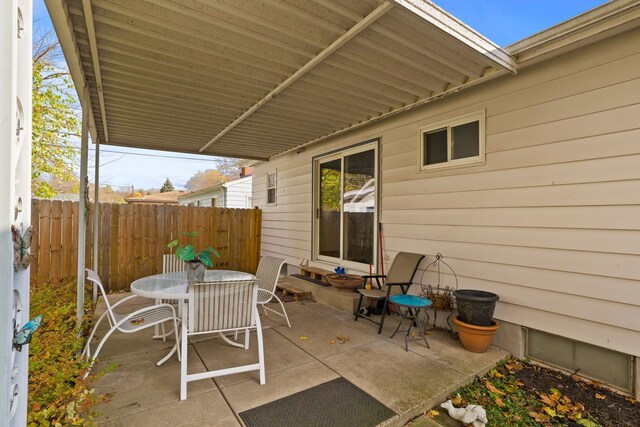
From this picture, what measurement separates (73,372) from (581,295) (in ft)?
13.3

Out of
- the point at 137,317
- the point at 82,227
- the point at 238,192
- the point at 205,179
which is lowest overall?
the point at 137,317

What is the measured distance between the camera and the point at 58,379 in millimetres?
1996

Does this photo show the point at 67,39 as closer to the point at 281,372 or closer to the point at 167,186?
the point at 281,372

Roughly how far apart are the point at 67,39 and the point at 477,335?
4500 millimetres

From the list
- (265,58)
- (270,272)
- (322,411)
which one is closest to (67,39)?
(265,58)

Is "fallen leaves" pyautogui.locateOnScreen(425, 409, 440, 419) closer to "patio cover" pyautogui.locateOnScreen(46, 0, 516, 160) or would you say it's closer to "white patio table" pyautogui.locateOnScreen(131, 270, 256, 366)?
"white patio table" pyautogui.locateOnScreen(131, 270, 256, 366)

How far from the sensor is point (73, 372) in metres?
2.12

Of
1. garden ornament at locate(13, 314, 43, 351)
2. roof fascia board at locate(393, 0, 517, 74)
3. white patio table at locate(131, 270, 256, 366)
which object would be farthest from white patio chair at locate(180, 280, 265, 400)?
roof fascia board at locate(393, 0, 517, 74)

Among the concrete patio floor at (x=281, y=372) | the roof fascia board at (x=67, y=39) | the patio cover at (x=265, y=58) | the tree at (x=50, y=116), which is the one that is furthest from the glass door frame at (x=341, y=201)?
the tree at (x=50, y=116)

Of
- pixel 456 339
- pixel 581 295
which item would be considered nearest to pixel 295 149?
pixel 456 339

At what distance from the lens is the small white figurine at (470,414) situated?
6.98 ft

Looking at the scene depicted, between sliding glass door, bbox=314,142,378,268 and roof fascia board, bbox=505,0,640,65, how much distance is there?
2322mm

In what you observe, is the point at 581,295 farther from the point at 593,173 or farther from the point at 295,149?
the point at 295,149

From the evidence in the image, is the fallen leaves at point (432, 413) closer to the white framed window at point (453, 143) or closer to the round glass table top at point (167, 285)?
the round glass table top at point (167, 285)
